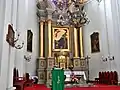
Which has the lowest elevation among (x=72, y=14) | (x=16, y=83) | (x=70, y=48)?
(x=16, y=83)

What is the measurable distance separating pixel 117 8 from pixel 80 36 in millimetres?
3735

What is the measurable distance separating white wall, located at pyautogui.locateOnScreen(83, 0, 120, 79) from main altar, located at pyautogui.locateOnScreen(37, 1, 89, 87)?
1.94ft

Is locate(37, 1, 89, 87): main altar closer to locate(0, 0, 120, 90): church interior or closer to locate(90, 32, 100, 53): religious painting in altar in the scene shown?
locate(0, 0, 120, 90): church interior

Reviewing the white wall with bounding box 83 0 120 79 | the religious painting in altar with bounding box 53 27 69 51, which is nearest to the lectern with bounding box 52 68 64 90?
the white wall with bounding box 83 0 120 79

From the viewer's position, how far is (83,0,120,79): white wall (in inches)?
447

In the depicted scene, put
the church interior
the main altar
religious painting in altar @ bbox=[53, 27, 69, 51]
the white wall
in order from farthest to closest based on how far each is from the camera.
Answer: religious painting in altar @ bbox=[53, 27, 69, 51], the main altar, the church interior, the white wall

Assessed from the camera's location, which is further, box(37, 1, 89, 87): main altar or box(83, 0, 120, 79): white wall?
box(37, 1, 89, 87): main altar

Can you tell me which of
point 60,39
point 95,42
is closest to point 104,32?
point 95,42

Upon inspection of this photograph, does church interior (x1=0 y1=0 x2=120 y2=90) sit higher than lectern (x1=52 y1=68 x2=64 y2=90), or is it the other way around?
church interior (x1=0 y1=0 x2=120 y2=90)

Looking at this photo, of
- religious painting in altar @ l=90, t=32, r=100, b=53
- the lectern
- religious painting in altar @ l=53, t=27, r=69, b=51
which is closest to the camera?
the lectern

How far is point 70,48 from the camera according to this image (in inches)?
550

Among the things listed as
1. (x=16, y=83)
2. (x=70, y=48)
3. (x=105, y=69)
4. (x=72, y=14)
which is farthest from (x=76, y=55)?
(x=16, y=83)

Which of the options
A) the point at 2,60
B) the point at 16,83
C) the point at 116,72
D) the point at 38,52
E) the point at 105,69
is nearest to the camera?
the point at 2,60

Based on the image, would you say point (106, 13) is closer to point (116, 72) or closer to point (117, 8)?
point (117, 8)
